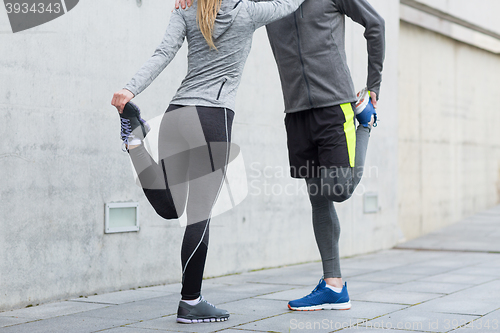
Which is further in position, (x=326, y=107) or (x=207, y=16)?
(x=326, y=107)

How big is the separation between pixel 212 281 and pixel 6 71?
82.8 inches

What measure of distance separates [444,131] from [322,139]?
20.4ft

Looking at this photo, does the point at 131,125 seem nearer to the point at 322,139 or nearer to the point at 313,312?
the point at 322,139

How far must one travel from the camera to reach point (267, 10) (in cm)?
299

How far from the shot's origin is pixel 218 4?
2910 millimetres

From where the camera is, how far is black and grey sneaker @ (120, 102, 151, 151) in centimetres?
277

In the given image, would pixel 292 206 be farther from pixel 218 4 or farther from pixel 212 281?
pixel 218 4

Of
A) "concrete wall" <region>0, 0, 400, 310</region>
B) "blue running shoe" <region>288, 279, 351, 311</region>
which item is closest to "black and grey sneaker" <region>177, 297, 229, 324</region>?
"blue running shoe" <region>288, 279, 351, 311</region>

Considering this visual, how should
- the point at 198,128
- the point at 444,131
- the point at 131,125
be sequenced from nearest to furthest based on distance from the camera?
1. the point at 131,125
2. the point at 198,128
3. the point at 444,131

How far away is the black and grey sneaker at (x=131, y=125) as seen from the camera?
2.77m

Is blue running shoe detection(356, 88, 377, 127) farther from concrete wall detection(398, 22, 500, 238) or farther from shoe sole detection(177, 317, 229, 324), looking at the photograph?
concrete wall detection(398, 22, 500, 238)

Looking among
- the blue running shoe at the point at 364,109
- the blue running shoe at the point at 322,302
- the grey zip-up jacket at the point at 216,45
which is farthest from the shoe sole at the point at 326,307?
the grey zip-up jacket at the point at 216,45

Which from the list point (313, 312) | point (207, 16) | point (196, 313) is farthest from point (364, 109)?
point (196, 313)

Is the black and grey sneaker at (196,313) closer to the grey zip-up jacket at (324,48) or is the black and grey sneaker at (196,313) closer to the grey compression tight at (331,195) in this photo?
the grey compression tight at (331,195)
